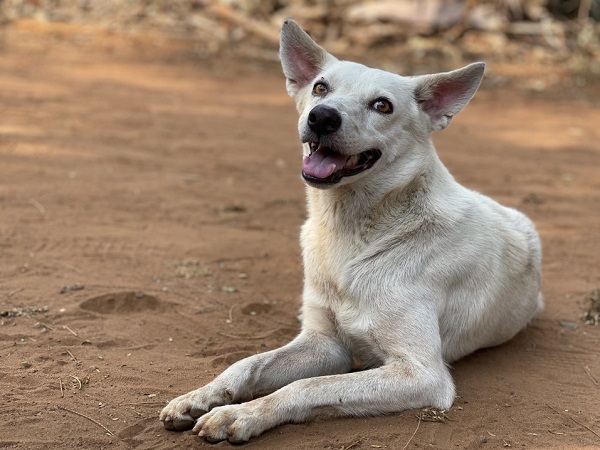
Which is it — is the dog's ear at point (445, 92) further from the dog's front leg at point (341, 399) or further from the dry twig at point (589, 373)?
the dry twig at point (589, 373)

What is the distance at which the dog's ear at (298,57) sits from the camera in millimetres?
4707

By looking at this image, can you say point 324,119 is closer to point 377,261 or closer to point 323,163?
point 323,163

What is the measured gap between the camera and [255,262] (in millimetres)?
6141

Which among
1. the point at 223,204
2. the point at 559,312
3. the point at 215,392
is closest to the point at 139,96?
the point at 223,204

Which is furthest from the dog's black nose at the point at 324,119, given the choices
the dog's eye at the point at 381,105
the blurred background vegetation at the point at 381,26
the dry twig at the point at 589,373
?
the blurred background vegetation at the point at 381,26

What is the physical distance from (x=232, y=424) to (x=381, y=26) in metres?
13.2

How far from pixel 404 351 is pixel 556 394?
34.5 inches

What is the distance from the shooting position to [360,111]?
4.23 meters

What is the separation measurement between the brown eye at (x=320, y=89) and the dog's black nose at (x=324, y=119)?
1.34 feet

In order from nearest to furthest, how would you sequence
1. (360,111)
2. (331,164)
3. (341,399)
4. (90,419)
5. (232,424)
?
(232,424) → (90,419) → (341,399) → (331,164) → (360,111)

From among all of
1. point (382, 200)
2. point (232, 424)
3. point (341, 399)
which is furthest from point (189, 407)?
point (382, 200)

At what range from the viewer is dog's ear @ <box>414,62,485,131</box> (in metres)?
4.45

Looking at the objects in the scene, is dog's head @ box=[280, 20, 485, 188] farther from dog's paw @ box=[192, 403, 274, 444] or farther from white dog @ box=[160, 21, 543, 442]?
dog's paw @ box=[192, 403, 274, 444]

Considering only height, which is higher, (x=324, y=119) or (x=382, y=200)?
(x=324, y=119)
